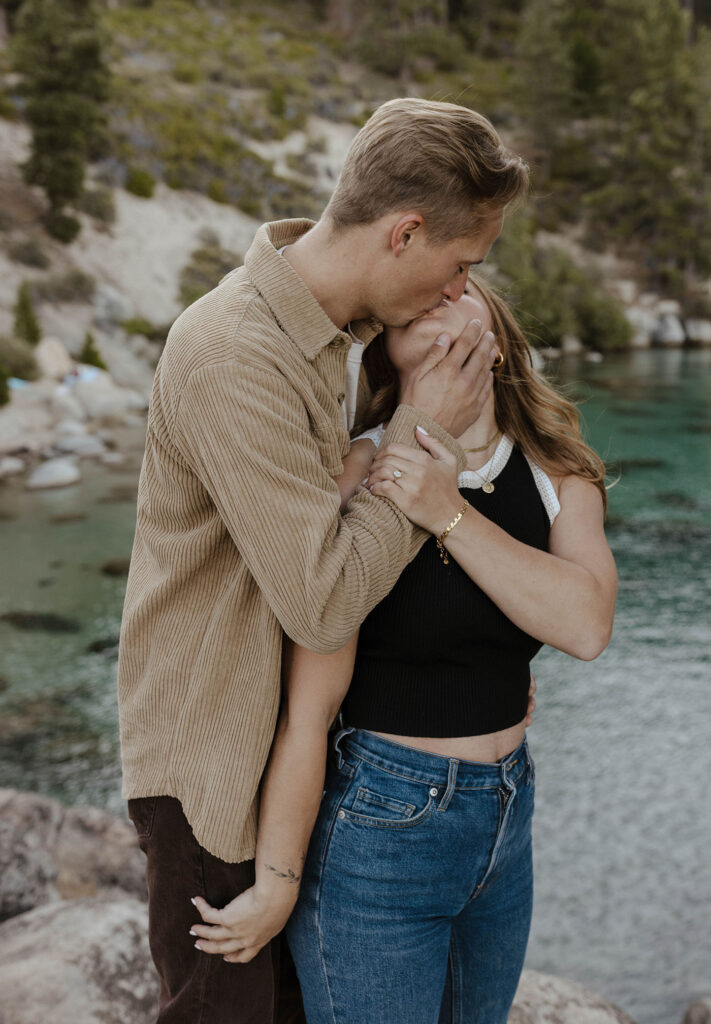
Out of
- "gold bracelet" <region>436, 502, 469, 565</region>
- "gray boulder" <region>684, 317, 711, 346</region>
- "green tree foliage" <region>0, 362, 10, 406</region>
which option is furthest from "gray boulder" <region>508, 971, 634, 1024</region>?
"gray boulder" <region>684, 317, 711, 346</region>

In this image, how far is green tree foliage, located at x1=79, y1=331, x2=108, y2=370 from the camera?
50.7 ft

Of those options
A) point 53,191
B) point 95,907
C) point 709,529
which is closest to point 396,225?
point 95,907

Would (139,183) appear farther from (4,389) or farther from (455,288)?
(455,288)

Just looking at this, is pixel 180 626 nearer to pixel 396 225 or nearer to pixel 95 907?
pixel 396 225

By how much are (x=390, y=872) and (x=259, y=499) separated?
62cm

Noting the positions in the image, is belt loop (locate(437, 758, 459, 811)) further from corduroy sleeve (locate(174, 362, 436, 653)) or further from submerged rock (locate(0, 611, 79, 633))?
submerged rock (locate(0, 611, 79, 633))

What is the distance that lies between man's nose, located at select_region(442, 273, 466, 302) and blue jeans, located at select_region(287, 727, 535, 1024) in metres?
0.75

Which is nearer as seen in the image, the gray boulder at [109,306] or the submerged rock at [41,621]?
the submerged rock at [41,621]

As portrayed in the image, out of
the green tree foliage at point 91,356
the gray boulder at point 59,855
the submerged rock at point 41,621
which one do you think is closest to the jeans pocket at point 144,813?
the gray boulder at point 59,855

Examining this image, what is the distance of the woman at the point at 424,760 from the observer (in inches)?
54.7

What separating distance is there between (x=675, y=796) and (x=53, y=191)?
17.2 metres

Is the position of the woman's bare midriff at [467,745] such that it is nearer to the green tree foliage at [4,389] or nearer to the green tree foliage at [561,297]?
the green tree foliage at [4,389]

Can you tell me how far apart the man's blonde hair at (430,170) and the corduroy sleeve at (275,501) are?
1.15ft

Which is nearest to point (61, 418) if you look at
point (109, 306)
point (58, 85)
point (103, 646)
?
point (109, 306)
